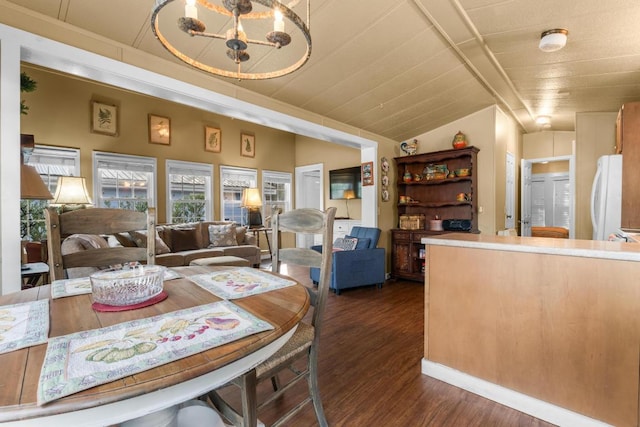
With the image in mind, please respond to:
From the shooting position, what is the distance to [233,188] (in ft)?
20.2

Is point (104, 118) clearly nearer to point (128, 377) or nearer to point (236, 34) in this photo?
point (236, 34)

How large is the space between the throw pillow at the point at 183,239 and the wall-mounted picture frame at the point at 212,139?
1.70 metres

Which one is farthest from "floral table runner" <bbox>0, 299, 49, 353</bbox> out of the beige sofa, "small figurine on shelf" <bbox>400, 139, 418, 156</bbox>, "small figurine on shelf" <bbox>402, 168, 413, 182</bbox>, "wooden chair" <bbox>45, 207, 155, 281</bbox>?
"small figurine on shelf" <bbox>400, 139, 418, 156</bbox>

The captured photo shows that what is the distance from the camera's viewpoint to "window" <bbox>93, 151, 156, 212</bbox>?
4.54 metres

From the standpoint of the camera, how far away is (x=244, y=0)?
4.03 feet

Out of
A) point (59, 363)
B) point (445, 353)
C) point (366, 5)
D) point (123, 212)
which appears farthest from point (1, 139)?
point (445, 353)

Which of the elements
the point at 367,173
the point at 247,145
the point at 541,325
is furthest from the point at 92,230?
the point at 247,145

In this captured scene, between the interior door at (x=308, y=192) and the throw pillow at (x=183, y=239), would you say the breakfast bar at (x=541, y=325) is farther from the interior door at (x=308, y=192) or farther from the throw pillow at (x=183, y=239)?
the interior door at (x=308, y=192)

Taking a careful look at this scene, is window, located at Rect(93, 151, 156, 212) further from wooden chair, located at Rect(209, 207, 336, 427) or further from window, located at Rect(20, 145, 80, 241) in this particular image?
wooden chair, located at Rect(209, 207, 336, 427)

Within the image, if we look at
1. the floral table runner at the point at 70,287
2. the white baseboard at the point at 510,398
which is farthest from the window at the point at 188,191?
the white baseboard at the point at 510,398

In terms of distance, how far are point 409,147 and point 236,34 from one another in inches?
167

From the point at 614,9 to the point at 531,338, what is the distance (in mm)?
2382

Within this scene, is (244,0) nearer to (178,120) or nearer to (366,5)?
(366,5)

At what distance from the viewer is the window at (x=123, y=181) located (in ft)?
14.9
